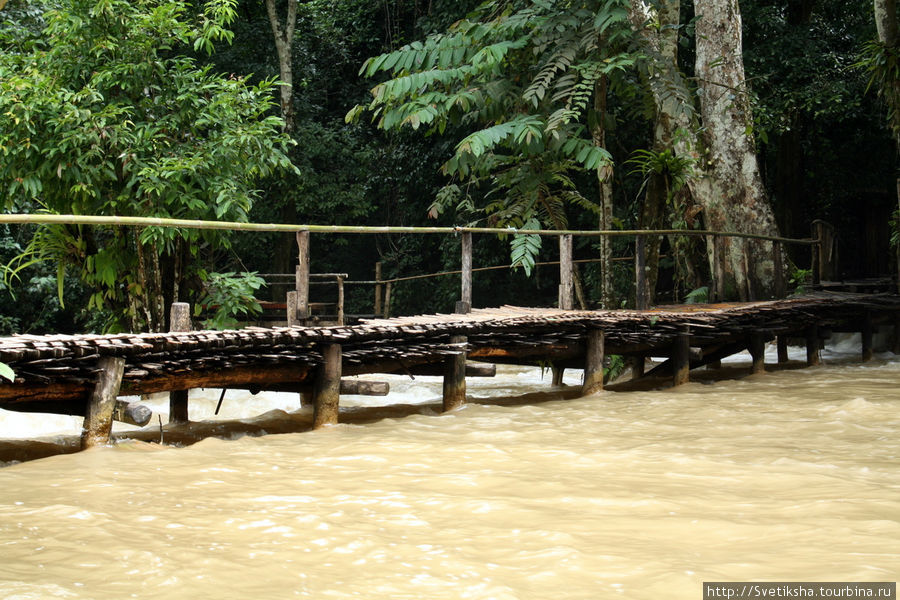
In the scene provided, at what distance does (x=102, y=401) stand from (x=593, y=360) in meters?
4.51

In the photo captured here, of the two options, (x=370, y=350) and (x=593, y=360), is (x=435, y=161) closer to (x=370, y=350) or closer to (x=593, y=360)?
(x=593, y=360)

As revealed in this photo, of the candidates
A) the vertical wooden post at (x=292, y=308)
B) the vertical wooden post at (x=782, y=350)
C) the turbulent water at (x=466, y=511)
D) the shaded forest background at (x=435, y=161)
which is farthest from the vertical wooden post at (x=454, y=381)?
the vertical wooden post at (x=782, y=350)

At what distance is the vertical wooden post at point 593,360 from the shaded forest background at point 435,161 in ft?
11.3

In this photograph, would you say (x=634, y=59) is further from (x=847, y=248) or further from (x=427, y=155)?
(x=847, y=248)

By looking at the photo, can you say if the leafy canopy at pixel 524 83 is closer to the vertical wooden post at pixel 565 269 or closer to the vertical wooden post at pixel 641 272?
the vertical wooden post at pixel 641 272

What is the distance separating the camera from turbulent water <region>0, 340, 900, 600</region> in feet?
10.5

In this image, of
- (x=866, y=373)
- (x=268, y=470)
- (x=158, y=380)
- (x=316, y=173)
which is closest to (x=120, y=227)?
(x=158, y=380)

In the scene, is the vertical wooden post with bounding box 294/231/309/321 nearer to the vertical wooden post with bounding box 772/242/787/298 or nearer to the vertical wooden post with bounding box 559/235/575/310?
the vertical wooden post with bounding box 559/235/575/310

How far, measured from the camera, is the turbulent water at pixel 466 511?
320 cm

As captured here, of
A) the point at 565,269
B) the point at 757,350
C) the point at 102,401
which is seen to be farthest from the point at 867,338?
the point at 102,401

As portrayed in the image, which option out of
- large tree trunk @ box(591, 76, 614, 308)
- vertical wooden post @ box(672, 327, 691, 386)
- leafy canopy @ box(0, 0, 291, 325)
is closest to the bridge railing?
vertical wooden post @ box(672, 327, 691, 386)

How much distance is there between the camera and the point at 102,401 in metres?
5.29

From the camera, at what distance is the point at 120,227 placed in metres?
8.61

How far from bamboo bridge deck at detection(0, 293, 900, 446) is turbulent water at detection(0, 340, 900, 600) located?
423mm
